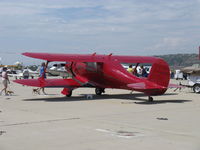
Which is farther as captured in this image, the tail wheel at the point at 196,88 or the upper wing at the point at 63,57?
the tail wheel at the point at 196,88

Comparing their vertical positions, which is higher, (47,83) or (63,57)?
(63,57)

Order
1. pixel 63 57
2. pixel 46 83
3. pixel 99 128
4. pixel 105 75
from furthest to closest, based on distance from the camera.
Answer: pixel 105 75, pixel 46 83, pixel 63 57, pixel 99 128

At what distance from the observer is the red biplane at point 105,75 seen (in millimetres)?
16562

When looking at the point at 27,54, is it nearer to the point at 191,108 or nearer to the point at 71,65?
the point at 71,65

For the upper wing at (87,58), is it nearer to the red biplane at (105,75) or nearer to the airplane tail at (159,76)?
the red biplane at (105,75)

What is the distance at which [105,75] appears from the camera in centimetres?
1953

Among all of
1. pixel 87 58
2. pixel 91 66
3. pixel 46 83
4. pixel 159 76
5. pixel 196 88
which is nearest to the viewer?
pixel 159 76

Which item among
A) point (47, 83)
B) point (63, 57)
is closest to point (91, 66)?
point (63, 57)

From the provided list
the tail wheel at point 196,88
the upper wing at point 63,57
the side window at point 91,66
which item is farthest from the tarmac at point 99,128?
the tail wheel at point 196,88

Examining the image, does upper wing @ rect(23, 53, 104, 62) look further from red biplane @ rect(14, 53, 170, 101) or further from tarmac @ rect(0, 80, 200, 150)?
tarmac @ rect(0, 80, 200, 150)

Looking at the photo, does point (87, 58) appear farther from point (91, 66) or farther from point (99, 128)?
point (99, 128)

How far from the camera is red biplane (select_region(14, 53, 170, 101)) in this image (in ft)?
54.3

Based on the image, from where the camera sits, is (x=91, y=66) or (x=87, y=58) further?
(x=91, y=66)

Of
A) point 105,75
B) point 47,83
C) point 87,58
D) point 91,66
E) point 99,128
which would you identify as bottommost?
point 99,128
